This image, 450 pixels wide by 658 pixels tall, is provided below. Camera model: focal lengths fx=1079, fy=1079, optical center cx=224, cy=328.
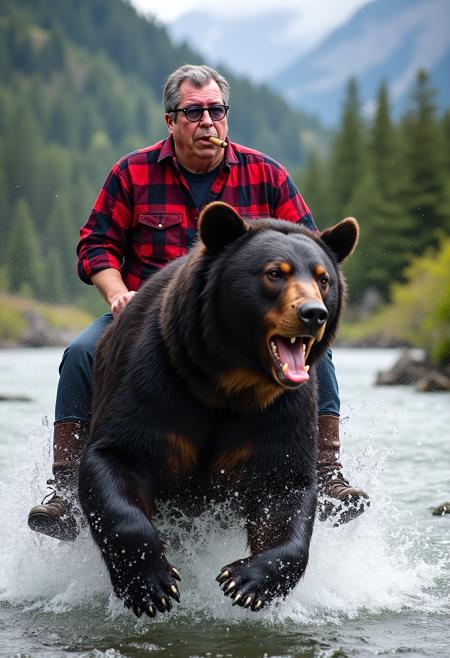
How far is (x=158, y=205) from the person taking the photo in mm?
5402

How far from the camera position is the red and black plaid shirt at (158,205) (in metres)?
5.38

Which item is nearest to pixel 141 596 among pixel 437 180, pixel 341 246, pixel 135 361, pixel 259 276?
pixel 135 361

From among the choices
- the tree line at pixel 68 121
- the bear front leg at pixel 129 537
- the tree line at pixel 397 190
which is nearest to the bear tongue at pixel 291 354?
the bear front leg at pixel 129 537

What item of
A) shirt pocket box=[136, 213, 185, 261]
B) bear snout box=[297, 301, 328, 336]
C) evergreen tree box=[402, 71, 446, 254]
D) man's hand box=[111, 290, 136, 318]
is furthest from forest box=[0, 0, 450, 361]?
bear snout box=[297, 301, 328, 336]

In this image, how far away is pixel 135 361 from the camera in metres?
4.37

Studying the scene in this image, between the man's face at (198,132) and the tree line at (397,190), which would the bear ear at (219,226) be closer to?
the man's face at (198,132)

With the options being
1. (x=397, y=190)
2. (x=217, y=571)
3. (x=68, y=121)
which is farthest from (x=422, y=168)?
(x=68, y=121)

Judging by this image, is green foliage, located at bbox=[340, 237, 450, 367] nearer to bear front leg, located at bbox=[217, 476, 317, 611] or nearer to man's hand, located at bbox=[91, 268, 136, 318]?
man's hand, located at bbox=[91, 268, 136, 318]

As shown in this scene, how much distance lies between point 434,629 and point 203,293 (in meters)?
1.63

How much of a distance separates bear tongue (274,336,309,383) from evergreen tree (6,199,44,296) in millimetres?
70172

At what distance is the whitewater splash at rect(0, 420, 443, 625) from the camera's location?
4629 mm

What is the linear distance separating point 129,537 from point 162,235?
1.78 meters

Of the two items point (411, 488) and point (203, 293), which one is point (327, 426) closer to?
point (203, 293)

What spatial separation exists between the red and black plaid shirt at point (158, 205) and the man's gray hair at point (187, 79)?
0.68 feet
